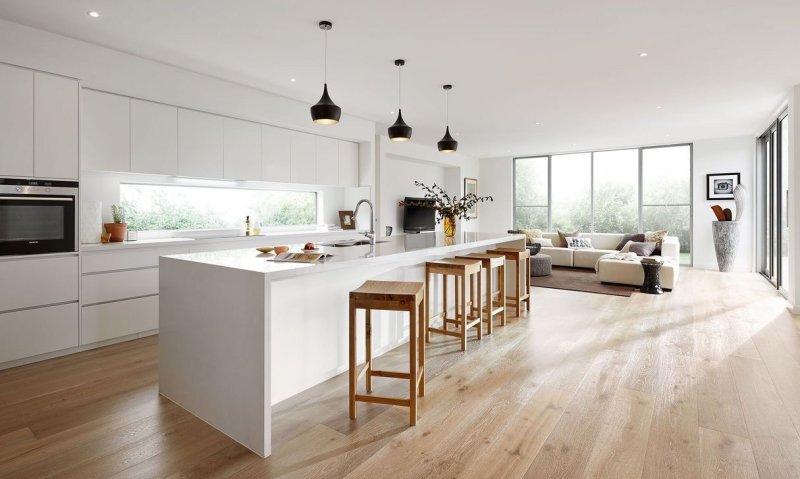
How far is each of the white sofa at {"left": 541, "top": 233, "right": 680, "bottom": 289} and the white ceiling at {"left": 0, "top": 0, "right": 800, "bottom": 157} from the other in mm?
2238

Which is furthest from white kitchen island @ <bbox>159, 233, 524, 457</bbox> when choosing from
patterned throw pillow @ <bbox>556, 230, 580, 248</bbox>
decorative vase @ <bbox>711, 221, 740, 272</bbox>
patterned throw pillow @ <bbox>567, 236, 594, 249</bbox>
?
decorative vase @ <bbox>711, 221, 740, 272</bbox>

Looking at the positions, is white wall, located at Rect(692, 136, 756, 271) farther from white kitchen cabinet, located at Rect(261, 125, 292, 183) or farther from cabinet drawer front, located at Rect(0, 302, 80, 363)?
cabinet drawer front, located at Rect(0, 302, 80, 363)

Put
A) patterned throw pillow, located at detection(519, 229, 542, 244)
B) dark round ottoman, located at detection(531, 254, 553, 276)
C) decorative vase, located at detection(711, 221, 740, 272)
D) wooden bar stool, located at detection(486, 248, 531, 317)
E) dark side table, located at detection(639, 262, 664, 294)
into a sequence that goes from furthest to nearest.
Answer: patterned throw pillow, located at detection(519, 229, 542, 244) → decorative vase, located at detection(711, 221, 740, 272) → dark round ottoman, located at detection(531, 254, 553, 276) → dark side table, located at detection(639, 262, 664, 294) → wooden bar stool, located at detection(486, 248, 531, 317)

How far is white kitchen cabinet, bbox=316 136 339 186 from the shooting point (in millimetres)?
5930

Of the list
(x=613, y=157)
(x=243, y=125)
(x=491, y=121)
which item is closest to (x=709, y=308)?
(x=491, y=121)

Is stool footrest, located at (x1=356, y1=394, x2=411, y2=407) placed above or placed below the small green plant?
below

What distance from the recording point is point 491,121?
21.9 feet

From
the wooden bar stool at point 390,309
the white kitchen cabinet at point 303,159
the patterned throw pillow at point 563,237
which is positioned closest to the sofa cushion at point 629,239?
the patterned throw pillow at point 563,237

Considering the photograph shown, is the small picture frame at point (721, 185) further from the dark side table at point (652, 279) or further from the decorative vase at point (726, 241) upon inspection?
the dark side table at point (652, 279)

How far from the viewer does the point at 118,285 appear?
377cm

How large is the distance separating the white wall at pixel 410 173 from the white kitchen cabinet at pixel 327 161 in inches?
36.2

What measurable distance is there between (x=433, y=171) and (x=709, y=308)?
6.08 metres

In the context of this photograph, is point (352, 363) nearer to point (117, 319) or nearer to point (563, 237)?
point (117, 319)

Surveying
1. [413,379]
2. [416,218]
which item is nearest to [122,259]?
[413,379]
